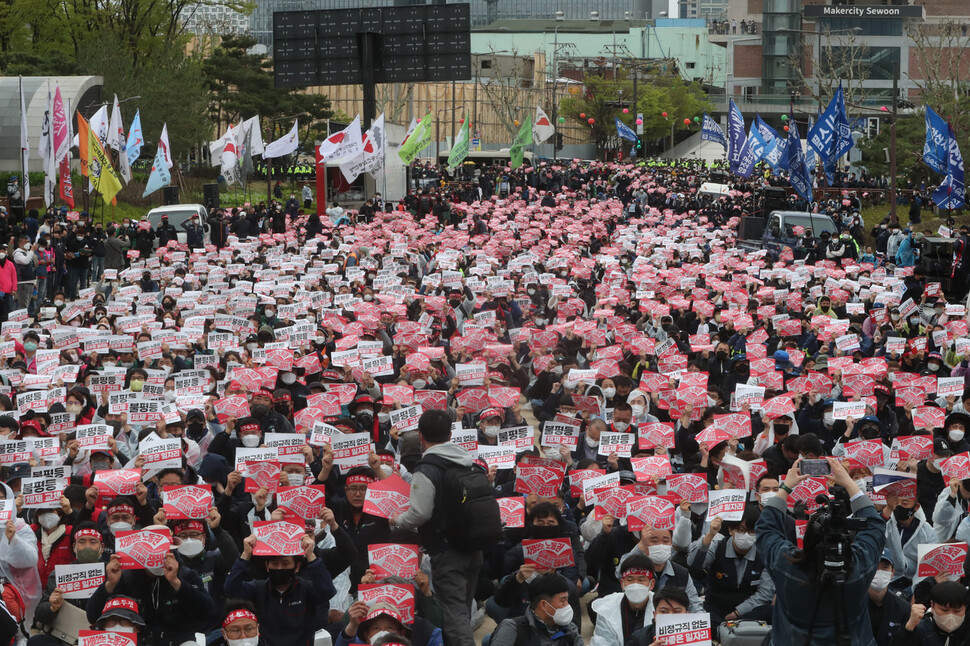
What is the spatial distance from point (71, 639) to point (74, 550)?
877 millimetres

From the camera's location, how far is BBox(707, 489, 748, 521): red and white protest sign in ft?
27.2

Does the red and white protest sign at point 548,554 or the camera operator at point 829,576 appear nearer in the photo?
the camera operator at point 829,576

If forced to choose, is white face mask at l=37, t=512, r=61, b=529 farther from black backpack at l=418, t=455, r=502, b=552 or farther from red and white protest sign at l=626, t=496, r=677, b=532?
red and white protest sign at l=626, t=496, r=677, b=532

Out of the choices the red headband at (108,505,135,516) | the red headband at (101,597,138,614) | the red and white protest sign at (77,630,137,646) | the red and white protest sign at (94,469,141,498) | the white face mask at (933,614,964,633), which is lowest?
the white face mask at (933,614,964,633)

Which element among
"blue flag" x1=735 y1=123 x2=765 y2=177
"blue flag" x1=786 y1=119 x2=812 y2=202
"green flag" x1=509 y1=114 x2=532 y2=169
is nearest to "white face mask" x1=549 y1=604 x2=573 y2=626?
"blue flag" x1=786 y1=119 x2=812 y2=202

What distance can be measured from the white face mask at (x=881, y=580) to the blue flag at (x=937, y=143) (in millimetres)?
20361

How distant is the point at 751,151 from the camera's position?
38500 mm

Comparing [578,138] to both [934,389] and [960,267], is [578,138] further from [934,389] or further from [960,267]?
[934,389]

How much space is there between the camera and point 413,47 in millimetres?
35062

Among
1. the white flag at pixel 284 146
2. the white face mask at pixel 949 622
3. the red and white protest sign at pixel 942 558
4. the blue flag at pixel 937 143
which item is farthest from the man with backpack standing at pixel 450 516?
the white flag at pixel 284 146

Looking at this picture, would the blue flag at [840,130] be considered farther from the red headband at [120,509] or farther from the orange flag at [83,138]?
the red headband at [120,509]

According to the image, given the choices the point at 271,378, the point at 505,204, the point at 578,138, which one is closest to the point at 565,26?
the point at 578,138

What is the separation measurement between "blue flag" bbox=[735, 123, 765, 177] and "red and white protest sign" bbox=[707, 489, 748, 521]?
3126 cm

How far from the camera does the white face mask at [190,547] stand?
818cm
